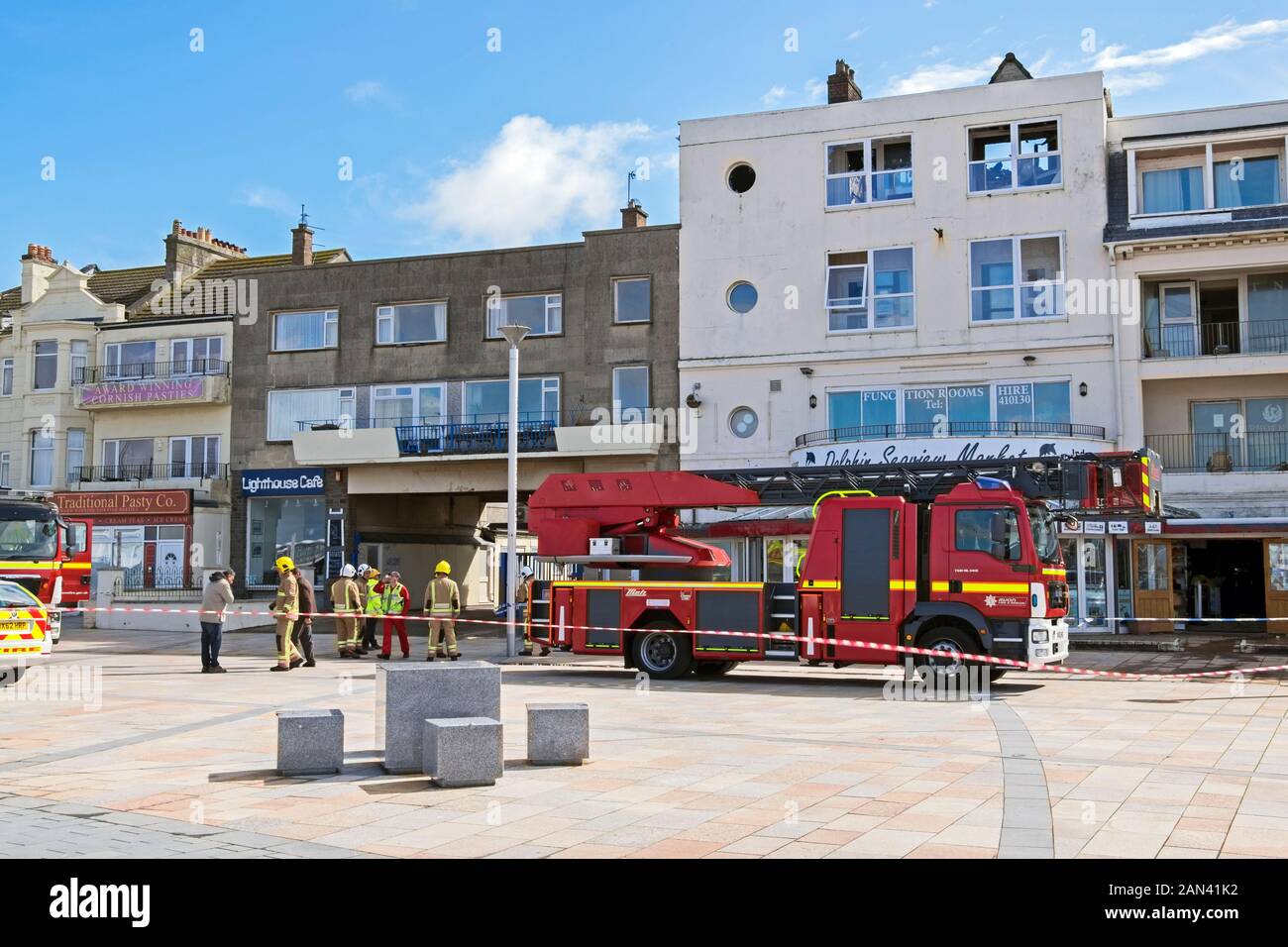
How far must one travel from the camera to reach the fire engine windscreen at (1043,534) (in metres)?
17.2

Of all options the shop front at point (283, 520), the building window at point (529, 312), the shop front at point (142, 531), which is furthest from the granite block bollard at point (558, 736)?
the shop front at point (142, 531)

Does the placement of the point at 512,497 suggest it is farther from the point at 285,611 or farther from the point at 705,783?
the point at 705,783

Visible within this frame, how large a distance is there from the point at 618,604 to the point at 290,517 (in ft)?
71.5

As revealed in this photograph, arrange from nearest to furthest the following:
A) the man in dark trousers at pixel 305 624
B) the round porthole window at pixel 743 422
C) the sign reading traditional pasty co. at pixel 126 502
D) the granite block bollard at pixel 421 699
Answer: the granite block bollard at pixel 421 699 < the man in dark trousers at pixel 305 624 < the round porthole window at pixel 743 422 < the sign reading traditional pasty co. at pixel 126 502

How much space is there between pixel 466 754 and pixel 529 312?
27340 millimetres

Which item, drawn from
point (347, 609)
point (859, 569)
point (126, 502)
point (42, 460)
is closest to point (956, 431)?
point (859, 569)

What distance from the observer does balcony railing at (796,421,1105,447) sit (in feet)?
95.6

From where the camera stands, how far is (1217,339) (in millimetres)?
30156

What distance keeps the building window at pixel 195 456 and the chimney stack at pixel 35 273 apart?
839 cm

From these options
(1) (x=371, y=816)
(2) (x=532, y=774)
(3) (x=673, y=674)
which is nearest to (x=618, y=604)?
(3) (x=673, y=674)

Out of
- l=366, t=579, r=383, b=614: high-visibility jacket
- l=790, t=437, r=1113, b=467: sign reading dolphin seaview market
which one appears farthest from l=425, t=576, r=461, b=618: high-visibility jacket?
l=790, t=437, r=1113, b=467: sign reading dolphin seaview market

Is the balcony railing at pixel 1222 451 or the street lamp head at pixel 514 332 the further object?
the balcony railing at pixel 1222 451

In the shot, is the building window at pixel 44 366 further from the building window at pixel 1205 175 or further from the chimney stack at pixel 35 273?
the building window at pixel 1205 175

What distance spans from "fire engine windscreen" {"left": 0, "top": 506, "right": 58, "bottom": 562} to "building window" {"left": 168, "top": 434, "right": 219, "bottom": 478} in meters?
12.7
